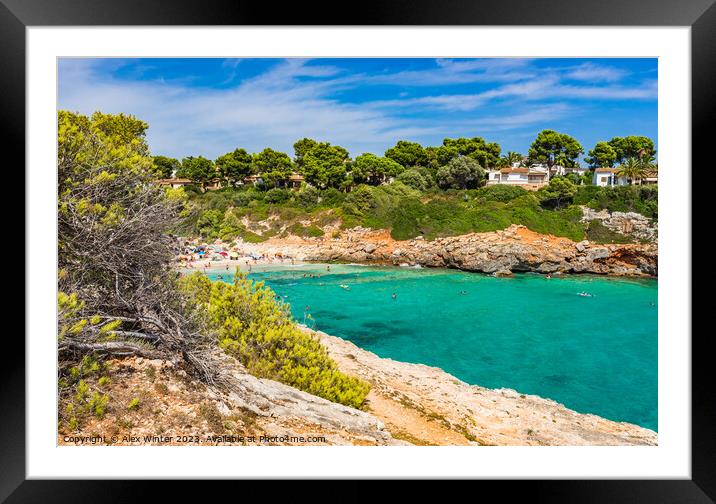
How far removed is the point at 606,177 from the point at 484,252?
6371mm

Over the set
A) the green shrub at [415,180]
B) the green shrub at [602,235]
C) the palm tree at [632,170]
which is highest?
the green shrub at [415,180]

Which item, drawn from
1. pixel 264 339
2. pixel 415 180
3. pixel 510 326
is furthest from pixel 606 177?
pixel 264 339

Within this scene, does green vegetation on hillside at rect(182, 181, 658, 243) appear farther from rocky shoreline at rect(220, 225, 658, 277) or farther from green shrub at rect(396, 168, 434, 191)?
rocky shoreline at rect(220, 225, 658, 277)

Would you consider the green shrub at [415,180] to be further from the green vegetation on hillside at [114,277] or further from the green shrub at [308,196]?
the green vegetation on hillside at [114,277]

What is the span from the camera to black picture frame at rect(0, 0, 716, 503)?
2.06m

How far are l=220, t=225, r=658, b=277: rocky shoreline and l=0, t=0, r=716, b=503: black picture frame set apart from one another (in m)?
10.4

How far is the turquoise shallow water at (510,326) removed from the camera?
564 centimetres

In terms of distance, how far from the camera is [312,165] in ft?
53.8

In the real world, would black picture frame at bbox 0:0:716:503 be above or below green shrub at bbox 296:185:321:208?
below

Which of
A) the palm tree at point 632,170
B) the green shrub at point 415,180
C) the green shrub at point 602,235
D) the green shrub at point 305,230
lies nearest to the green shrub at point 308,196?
the green shrub at point 305,230

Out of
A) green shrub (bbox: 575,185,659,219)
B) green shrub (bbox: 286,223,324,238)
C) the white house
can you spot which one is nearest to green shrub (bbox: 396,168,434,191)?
green shrub (bbox: 286,223,324,238)

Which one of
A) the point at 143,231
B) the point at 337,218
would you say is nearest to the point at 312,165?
the point at 337,218
